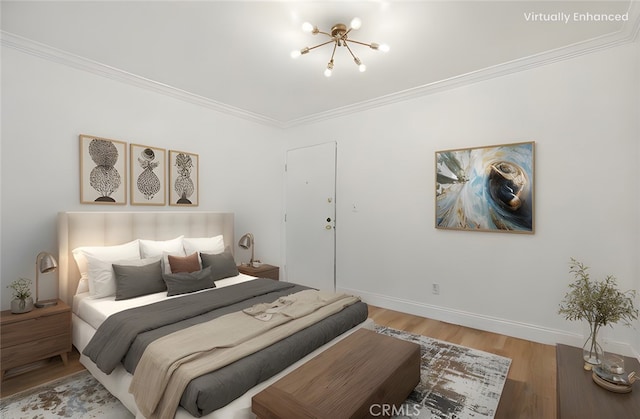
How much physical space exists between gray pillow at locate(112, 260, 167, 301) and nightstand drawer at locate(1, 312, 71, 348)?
426 millimetres

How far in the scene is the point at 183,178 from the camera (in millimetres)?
3818

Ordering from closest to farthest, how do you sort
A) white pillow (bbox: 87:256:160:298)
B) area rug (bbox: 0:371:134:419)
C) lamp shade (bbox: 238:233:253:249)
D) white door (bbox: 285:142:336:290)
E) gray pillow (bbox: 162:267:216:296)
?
area rug (bbox: 0:371:134:419) → white pillow (bbox: 87:256:160:298) → gray pillow (bbox: 162:267:216:296) → lamp shade (bbox: 238:233:253:249) → white door (bbox: 285:142:336:290)

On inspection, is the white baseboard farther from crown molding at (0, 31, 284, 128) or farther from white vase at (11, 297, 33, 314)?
white vase at (11, 297, 33, 314)

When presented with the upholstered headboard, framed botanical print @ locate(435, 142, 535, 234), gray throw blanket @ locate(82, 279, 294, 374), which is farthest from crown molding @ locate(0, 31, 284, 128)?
framed botanical print @ locate(435, 142, 535, 234)

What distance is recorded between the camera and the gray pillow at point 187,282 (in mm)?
2779

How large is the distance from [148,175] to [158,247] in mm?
883

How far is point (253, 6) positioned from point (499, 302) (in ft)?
11.5

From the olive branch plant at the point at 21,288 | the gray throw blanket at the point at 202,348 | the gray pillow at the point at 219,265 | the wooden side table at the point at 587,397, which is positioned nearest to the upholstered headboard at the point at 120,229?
the olive branch plant at the point at 21,288

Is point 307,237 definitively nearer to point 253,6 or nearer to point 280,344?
point 280,344

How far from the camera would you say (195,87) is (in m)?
3.62

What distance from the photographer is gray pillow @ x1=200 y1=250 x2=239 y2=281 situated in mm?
3295

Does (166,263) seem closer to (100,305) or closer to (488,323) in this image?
(100,305)

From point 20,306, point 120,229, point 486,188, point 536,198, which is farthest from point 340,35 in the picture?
point 20,306

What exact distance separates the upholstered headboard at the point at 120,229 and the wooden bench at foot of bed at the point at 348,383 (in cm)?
243
